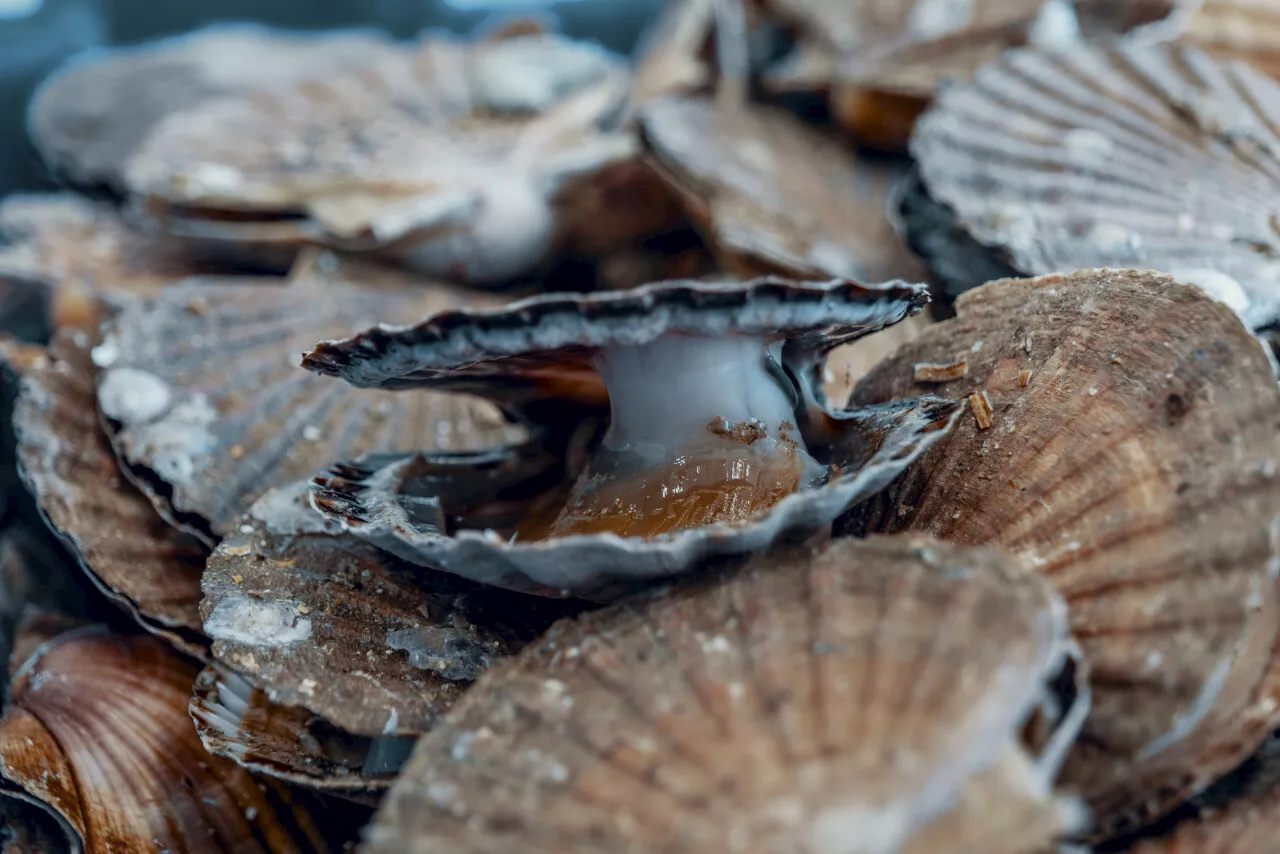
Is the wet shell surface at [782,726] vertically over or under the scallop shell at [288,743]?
over

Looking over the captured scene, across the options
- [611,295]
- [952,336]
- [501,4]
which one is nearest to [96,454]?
[611,295]

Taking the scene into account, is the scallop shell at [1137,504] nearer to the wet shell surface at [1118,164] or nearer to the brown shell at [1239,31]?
the wet shell surface at [1118,164]

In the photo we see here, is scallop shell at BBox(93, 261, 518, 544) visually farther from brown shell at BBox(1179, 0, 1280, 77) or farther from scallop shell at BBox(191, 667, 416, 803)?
brown shell at BBox(1179, 0, 1280, 77)

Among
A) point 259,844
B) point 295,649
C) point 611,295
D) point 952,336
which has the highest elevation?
point 611,295

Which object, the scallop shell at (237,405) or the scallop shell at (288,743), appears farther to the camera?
the scallop shell at (237,405)

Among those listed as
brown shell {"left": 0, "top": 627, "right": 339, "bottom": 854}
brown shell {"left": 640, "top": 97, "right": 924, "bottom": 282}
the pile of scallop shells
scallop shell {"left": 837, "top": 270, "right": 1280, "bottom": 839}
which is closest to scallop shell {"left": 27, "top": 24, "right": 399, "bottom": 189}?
the pile of scallop shells

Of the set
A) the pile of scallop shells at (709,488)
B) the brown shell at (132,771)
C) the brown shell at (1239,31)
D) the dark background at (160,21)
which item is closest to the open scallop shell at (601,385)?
the pile of scallop shells at (709,488)

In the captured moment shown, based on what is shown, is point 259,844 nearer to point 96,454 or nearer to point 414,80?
point 96,454

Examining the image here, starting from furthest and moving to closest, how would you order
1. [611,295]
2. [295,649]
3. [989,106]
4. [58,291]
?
1. [58,291]
2. [989,106]
3. [295,649]
4. [611,295]
